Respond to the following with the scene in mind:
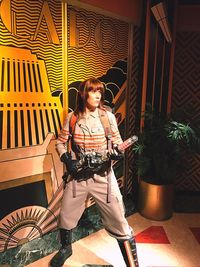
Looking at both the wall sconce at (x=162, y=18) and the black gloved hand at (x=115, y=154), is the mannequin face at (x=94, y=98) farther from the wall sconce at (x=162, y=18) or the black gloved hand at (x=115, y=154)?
the wall sconce at (x=162, y=18)

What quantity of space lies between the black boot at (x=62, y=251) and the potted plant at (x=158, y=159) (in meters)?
1.20

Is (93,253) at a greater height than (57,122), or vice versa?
(57,122)

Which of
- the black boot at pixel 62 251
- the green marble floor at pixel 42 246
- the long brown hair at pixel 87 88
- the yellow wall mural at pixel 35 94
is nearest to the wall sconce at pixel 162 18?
the yellow wall mural at pixel 35 94

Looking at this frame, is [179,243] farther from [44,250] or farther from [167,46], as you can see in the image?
[167,46]

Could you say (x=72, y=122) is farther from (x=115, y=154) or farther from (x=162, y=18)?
(x=162, y=18)

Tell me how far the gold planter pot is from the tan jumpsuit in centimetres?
105

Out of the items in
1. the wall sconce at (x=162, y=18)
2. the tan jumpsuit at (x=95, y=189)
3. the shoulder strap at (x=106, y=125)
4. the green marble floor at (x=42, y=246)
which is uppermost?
the wall sconce at (x=162, y=18)

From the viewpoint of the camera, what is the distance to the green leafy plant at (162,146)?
3.33 meters

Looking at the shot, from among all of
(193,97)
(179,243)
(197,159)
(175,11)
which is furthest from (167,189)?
(175,11)

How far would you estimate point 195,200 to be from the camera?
165 inches

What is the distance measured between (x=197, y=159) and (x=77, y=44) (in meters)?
2.38

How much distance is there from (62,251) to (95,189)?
28.9 inches

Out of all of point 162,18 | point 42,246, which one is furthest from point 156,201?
point 162,18

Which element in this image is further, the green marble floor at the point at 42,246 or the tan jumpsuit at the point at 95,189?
the green marble floor at the point at 42,246
